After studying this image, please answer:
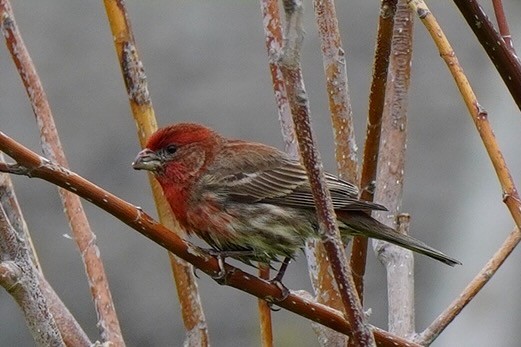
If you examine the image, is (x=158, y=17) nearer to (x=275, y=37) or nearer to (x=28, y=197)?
(x=28, y=197)

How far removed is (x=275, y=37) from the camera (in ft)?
12.2

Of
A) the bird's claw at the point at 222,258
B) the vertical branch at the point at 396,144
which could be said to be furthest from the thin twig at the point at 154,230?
the vertical branch at the point at 396,144

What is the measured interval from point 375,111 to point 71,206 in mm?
962

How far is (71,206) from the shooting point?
346cm

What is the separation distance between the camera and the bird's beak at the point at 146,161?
12.7ft

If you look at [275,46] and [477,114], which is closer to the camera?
[477,114]

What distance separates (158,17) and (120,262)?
178cm

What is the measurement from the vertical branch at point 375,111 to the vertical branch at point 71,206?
0.74m

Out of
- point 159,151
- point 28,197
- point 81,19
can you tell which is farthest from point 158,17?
point 159,151

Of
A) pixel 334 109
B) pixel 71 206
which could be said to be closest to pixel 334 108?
pixel 334 109

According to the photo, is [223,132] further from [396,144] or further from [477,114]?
[477,114]

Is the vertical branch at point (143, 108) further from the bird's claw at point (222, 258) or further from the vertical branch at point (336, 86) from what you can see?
the vertical branch at point (336, 86)

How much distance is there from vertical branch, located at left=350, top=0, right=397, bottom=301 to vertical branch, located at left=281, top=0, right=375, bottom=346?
32.9 inches

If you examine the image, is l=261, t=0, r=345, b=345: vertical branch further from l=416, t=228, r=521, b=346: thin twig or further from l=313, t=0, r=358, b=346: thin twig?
l=416, t=228, r=521, b=346: thin twig
